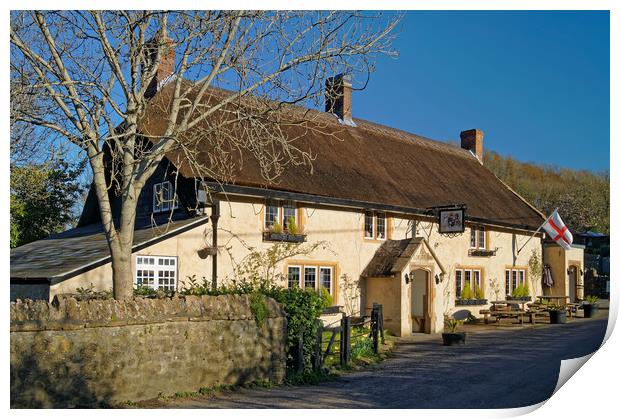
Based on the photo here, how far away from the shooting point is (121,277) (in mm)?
10641

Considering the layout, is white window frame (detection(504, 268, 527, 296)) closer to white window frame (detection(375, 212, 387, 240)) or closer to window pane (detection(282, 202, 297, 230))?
white window frame (detection(375, 212, 387, 240))

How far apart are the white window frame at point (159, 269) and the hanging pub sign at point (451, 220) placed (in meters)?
9.62

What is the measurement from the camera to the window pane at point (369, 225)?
65.5 ft

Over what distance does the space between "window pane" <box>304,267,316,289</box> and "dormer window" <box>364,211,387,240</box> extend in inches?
94.3

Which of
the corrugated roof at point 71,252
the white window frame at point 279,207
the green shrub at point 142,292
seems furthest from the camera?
the white window frame at point 279,207

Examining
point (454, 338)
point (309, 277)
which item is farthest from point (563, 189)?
point (309, 277)

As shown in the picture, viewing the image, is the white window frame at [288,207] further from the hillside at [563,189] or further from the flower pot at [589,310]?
the flower pot at [589,310]

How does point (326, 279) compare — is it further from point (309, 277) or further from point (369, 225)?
point (369, 225)

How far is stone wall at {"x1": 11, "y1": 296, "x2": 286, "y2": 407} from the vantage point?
859 centimetres

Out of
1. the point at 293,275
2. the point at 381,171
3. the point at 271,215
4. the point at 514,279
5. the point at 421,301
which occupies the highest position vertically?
the point at 381,171

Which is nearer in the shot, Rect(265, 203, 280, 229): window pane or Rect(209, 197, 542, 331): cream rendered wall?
Rect(209, 197, 542, 331): cream rendered wall

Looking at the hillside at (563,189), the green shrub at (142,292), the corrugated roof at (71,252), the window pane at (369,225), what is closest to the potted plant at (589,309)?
the hillside at (563,189)

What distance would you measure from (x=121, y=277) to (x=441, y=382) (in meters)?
5.86

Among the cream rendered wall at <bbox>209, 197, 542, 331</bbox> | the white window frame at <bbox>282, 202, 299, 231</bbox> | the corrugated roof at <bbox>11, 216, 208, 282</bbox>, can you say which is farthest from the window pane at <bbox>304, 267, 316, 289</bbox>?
the corrugated roof at <bbox>11, 216, 208, 282</bbox>
